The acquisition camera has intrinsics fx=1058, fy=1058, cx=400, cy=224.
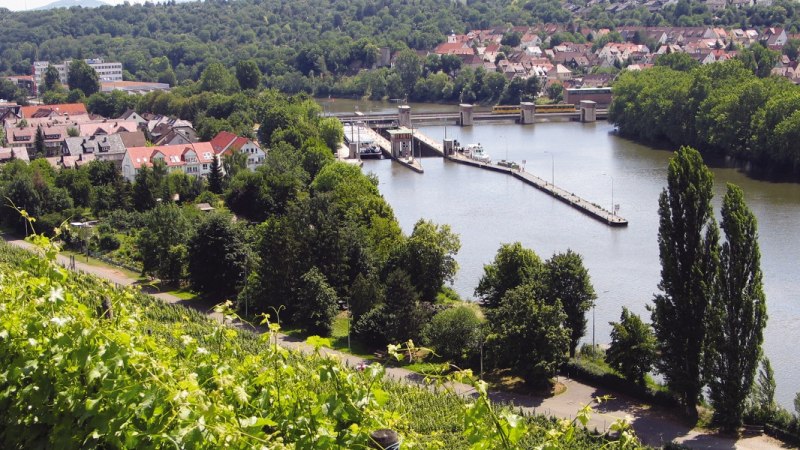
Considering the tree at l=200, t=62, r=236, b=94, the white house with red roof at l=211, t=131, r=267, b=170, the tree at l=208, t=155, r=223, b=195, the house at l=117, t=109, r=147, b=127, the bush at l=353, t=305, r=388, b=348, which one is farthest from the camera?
the tree at l=200, t=62, r=236, b=94

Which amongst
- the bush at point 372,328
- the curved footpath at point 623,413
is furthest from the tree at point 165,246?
the curved footpath at point 623,413

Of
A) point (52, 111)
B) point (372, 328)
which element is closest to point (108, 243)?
point (372, 328)

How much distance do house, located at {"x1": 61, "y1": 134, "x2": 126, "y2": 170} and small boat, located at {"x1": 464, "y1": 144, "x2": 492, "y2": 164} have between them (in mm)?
7660

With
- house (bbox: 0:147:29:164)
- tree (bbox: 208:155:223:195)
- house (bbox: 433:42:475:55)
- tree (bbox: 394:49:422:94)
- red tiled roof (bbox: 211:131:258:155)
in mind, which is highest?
house (bbox: 433:42:475:55)

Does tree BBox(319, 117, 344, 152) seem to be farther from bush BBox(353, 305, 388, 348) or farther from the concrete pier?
bush BBox(353, 305, 388, 348)

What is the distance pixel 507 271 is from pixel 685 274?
10.0 ft

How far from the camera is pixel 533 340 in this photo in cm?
933

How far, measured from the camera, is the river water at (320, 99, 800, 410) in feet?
39.0

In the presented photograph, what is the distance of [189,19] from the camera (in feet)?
194

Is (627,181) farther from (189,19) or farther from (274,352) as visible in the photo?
(189,19)

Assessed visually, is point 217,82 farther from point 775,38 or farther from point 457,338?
point 457,338

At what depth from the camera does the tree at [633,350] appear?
9.25 meters

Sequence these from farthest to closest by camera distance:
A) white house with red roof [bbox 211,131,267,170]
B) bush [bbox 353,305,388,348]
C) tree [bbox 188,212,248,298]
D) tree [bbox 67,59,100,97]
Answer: tree [bbox 67,59,100,97] < white house with red roof [bbox 211,131,267,170] < tree [bbox 188,212,248,298] < bush [bbox 353,305,388,348]

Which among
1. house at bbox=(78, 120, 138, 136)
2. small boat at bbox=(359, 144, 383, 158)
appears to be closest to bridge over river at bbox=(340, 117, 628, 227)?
small boat at bbox=(359, 144, 383, 158)
